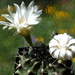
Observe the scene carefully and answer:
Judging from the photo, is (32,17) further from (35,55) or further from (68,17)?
(68,17)

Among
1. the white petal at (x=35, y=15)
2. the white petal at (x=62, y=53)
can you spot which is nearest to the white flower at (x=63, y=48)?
the white petal at (x=62, y=53)

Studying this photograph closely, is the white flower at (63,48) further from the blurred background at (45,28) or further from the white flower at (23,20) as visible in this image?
the blurred background at (45,28)

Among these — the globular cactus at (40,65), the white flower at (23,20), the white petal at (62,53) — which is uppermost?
the white flower at (23,20)

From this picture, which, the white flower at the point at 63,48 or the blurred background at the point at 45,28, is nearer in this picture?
the white flower at the point at 63,48

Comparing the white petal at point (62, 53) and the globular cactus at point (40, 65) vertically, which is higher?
the white petal at point (62, 53)

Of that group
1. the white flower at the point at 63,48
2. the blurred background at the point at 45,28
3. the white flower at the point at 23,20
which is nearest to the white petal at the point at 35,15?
the white flower at the point at 23,20

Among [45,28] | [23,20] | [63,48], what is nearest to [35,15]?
[23,20]

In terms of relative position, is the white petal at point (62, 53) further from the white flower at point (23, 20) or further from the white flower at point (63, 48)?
the white flower at point (23, 20)

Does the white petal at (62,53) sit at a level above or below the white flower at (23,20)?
below
